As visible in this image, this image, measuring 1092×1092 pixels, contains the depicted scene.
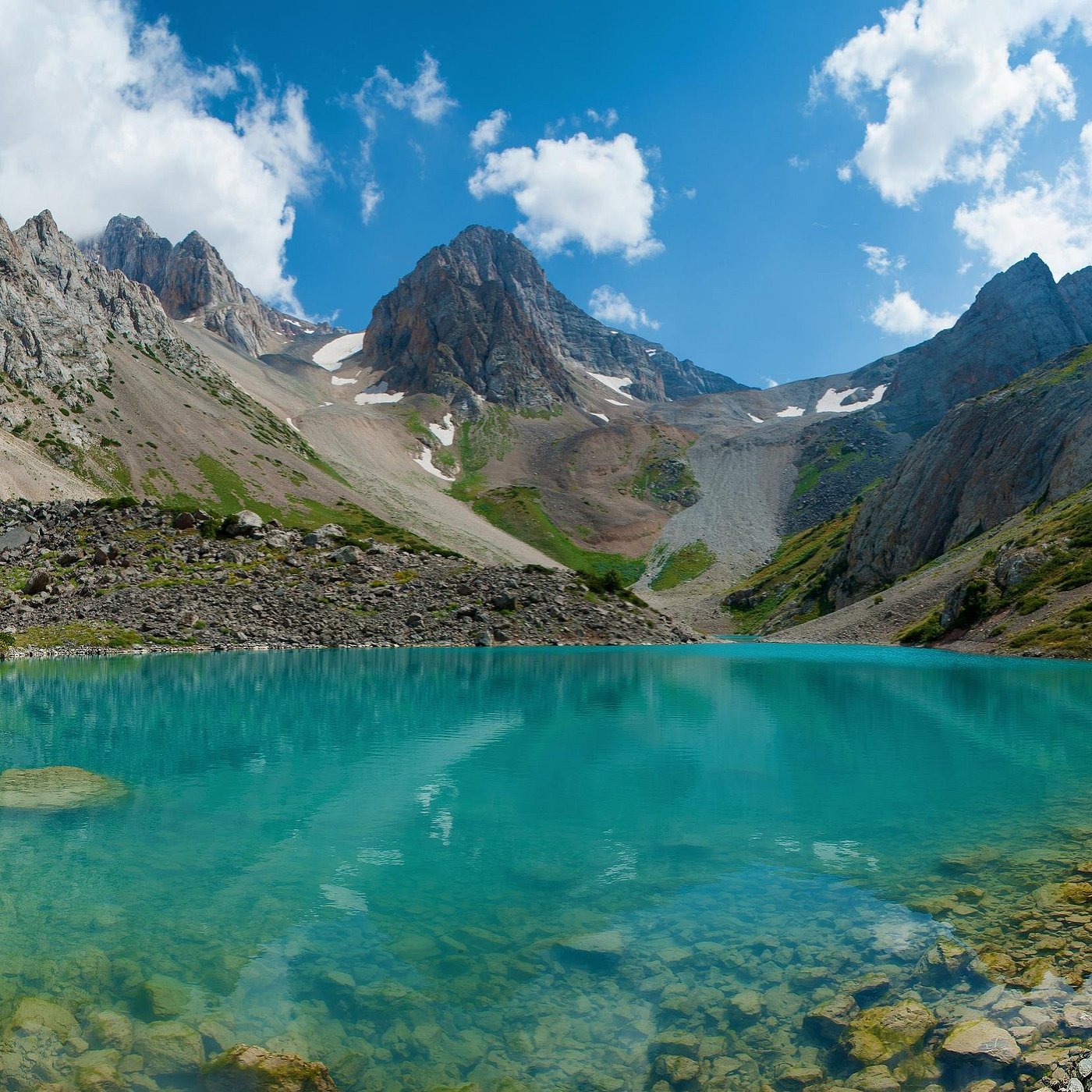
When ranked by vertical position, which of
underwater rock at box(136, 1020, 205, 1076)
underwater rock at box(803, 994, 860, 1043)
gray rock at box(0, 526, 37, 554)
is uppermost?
gray rock at box(0, 526, 37, 554)

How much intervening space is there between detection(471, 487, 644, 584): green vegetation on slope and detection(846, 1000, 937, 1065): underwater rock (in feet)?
484

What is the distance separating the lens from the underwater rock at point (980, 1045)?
7.40m

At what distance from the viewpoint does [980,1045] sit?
299 inches

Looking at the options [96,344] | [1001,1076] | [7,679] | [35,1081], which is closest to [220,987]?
[35,1081]

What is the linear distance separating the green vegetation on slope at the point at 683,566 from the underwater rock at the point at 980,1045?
15146cm

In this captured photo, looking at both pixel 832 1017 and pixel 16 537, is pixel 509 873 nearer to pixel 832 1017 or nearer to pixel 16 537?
pixel 832 1017

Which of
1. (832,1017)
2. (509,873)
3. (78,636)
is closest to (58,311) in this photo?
(78,636)

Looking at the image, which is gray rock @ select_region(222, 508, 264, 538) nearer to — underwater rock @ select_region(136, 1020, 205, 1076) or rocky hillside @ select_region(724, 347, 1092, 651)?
rocky hillside @ select_region(724, 347, 1092, 651)

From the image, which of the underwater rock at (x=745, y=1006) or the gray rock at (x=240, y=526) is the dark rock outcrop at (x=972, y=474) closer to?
the gray rock at (x=240, y=526)

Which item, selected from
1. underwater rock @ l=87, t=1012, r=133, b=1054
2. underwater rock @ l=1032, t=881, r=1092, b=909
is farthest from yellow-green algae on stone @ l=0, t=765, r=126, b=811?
underwater rock @ l=1032, t=881, r=1092, b=909

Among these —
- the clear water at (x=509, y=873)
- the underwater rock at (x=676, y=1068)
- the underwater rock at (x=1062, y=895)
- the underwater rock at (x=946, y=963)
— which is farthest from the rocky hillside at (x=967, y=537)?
the underwater rock at (x=676, y=1068)

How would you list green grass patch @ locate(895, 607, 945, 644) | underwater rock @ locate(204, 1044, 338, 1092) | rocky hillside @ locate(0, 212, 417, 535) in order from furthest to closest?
rocky hillside @ locate(0, 212, 417, 535) → green grass patch @ locate(895, 607, 945, 644) → underwater rock @ locate(204, 1044, 338, 1092)

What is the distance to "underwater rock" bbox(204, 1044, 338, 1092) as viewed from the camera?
7051 millimetres

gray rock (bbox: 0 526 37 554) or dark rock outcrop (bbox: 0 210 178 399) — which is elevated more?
dark rock outcrop (bbox: 0 210 178 399)
